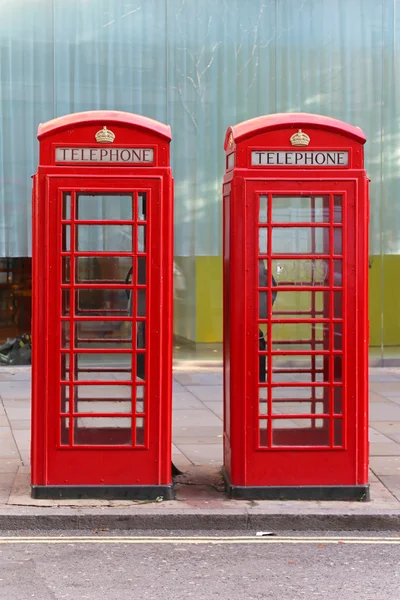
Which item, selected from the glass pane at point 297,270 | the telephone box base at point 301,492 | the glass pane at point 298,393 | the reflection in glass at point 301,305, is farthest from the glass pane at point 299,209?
the telephone box base at point 301,492

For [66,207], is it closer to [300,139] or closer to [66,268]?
[66,268]

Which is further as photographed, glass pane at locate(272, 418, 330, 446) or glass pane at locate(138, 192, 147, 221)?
glass pane at locate(272, 418, 330, 446)

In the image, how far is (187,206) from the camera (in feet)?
45.3

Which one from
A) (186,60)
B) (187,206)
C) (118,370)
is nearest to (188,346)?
(187,206)

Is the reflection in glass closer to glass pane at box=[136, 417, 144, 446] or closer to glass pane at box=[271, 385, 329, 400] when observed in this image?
glass pane at box=[271, 385, 329, 400]

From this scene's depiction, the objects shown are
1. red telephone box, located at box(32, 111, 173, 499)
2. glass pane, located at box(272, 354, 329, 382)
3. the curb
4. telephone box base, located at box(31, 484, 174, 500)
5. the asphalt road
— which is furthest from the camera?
glass pane, located at box(272, 354, 329, 382)

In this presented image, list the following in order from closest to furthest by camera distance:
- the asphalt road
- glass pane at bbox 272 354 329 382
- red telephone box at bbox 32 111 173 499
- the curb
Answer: the asphalt road → the curb → red telephone box at bbox 32 111 173 499 → glass pane at bbox 272 354 329 382

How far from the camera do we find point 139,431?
22.0ft

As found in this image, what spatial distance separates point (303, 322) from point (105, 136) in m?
1.78

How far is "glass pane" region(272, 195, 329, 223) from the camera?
666 centimetres

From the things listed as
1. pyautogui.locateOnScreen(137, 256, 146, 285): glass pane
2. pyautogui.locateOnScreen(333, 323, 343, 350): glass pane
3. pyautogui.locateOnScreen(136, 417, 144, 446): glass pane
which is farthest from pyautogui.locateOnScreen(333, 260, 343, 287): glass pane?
pyautogui.locateOnScreen(136, 417, 144, 446): glass pane

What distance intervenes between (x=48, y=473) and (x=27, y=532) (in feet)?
1.75

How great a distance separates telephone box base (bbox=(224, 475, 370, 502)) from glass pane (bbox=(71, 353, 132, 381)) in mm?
1038

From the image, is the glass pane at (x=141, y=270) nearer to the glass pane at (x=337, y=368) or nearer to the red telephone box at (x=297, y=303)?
the red telephone box at (x=297, y=303)
